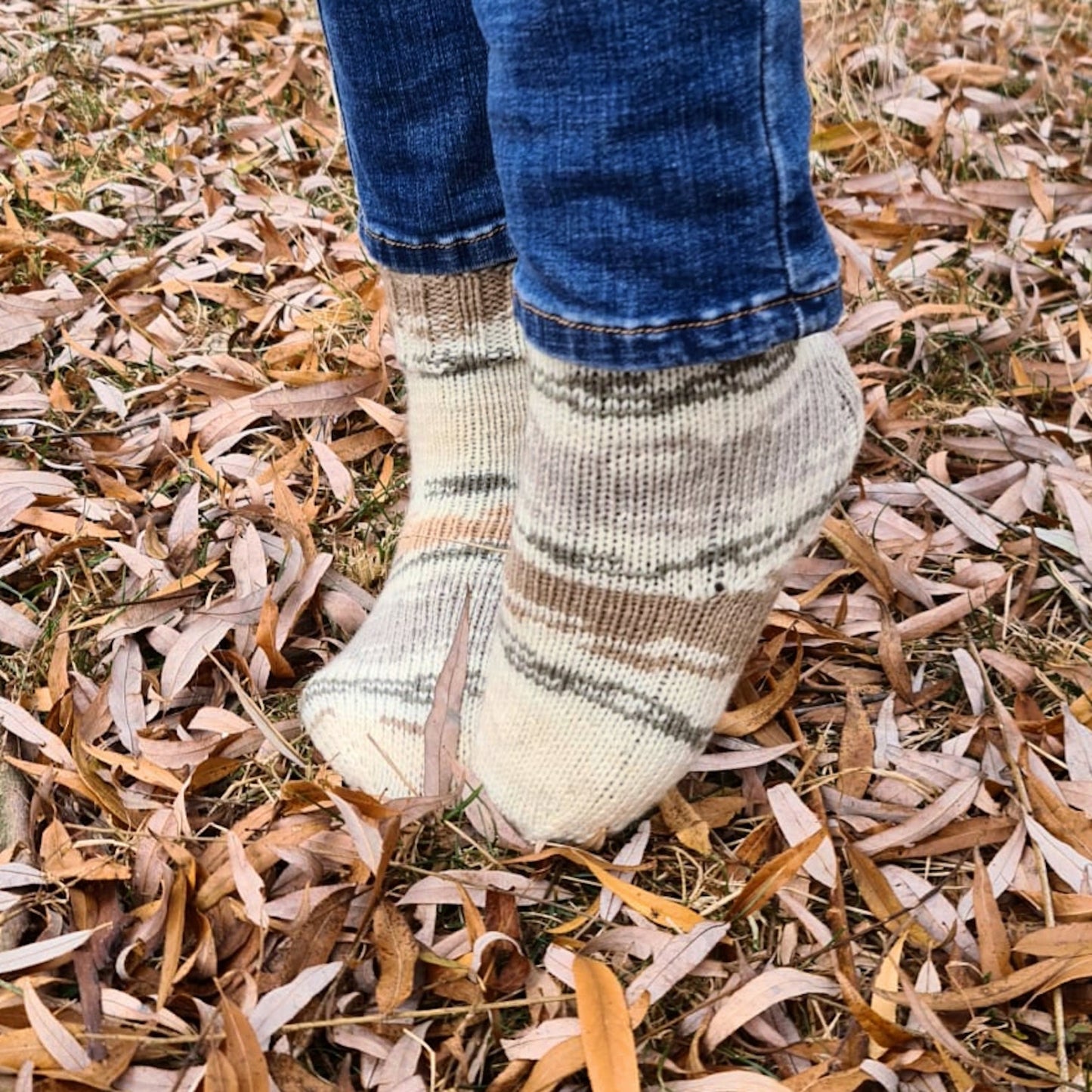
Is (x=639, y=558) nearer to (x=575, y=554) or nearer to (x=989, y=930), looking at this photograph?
(x=575, y=554)

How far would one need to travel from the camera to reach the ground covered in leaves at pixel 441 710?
2.18 ft

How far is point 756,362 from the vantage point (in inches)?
23.1

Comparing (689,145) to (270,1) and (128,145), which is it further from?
(270,1)

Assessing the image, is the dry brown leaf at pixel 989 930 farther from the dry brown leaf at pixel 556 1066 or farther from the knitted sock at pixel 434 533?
the knitted sock at pixel 434 533

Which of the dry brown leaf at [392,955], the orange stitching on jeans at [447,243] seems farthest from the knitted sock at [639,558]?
the orange stitching on jeans at [447,243]

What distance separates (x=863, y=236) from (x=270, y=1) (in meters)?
1.31

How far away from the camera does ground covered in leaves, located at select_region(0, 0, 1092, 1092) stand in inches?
26.2

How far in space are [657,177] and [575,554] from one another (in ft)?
0.81

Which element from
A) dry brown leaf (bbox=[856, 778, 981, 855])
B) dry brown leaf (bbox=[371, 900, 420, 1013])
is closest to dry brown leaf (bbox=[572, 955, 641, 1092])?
dry brown leaf (bbox=[371, 900, 420, 1013])

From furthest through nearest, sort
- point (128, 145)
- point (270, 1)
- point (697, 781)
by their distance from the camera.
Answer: point (270, 1), point (128, 145), point (697, 781)

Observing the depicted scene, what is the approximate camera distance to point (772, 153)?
1.61ft

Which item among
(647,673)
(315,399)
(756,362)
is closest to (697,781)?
(647,673)

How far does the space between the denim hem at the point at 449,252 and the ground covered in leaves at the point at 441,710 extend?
0.96 ft

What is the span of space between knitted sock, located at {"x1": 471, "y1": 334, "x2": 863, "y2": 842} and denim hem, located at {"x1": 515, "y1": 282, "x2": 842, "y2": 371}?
0.7 inches
